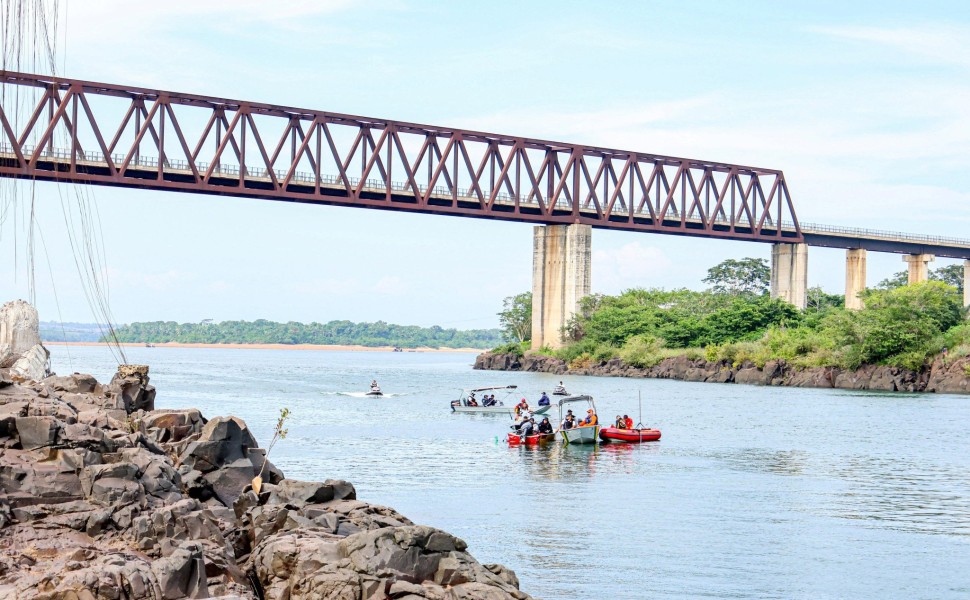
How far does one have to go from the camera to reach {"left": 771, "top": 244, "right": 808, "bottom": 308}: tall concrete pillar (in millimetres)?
135875

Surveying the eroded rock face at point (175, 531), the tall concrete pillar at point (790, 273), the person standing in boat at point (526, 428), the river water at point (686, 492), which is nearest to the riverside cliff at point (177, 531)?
the eroded rock face at point (175, 531)

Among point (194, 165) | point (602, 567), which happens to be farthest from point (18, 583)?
point (194, 165)

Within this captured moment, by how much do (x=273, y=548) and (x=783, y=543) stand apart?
1483 centimetres

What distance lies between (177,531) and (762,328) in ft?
347

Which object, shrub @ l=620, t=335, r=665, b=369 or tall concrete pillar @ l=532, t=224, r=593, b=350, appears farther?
shrub @ l=620, t=335, r=665, b=369

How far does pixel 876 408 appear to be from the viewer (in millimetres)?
71875

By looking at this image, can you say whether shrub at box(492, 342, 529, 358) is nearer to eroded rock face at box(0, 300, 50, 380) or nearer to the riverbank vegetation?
the riverbank vegetation

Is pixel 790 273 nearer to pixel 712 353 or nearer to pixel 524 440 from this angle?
pixel 712 353

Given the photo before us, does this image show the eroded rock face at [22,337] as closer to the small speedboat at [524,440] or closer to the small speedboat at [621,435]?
the small speedboat at [524,440]

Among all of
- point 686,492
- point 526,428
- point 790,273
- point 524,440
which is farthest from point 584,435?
point 790,273

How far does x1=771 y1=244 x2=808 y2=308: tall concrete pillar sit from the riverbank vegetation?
20.5ft

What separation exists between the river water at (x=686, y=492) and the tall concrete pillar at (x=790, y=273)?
66.5 m

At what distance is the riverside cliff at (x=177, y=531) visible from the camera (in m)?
14.4

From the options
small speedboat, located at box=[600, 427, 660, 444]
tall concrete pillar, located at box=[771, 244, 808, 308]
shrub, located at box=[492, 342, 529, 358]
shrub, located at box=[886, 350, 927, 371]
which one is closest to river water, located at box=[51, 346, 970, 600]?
small speedboat, located at box=[600, 427, 660, 444]
